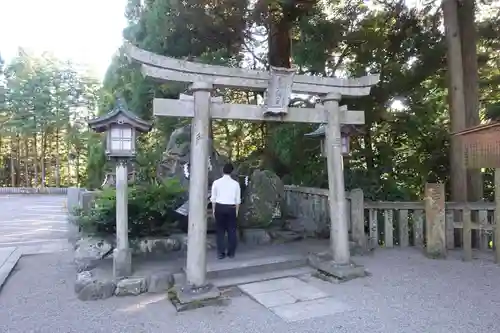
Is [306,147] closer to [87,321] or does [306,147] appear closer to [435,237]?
[435,237]

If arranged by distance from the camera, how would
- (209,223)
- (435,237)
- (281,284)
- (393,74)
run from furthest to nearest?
(393,74)
(209,223)
(435,237)
(281,284)

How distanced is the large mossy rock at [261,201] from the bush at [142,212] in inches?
52.7

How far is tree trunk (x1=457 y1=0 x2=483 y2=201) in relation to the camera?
714cm

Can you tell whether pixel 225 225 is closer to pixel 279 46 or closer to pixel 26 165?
pixel 279 46

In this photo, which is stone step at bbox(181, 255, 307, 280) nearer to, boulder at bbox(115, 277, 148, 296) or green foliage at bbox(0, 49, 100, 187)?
boulder at bbox(115, 277, 148, 296)

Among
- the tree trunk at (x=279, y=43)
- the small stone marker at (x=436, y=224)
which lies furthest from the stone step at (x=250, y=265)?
the tree trunk at (x=279, y=43)

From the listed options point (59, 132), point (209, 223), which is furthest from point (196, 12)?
point (59, 132)

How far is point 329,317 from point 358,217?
2.89m

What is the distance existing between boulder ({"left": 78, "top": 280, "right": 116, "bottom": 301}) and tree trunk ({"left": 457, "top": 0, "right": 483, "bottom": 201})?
6538mm

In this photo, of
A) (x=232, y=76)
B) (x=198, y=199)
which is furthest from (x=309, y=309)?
(x=232, y=76)

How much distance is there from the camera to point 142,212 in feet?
19.8

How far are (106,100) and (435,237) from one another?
10838mm

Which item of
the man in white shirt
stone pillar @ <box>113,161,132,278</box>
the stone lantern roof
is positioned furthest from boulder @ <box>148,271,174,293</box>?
the stone lantern roof

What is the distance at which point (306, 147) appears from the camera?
8398mm
